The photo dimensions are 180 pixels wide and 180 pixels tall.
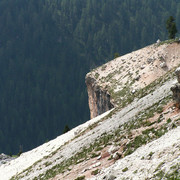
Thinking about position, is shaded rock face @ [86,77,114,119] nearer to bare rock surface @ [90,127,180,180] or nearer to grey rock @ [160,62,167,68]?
grey rock @ [160,62,167,68]

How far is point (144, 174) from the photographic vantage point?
15.3m

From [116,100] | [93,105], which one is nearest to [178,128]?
[116,100]

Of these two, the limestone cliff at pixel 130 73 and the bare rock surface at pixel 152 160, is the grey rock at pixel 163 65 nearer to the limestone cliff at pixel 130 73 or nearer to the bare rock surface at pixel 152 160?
the limestone cliff at pixel 130 73

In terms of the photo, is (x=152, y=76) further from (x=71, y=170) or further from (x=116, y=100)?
(x=71, y=170)

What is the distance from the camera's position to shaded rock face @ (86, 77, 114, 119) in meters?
77.9

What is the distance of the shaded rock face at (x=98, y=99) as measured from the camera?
77.9m

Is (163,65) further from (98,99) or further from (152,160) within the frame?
(152,160)

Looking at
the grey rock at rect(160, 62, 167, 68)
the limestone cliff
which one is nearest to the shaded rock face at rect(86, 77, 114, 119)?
the limestone cliff

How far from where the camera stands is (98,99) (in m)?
87.5

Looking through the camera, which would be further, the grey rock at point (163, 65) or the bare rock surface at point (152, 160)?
the grey rock at point (163, 65)

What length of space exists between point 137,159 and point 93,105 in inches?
3109

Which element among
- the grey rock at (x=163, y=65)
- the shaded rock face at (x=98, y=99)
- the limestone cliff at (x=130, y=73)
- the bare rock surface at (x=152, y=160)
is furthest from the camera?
the shaded rock face at (x=98, y=99)

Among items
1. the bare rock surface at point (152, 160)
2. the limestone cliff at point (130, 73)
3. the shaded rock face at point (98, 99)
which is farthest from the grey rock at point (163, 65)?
the bare rock surface at point (152, 160)

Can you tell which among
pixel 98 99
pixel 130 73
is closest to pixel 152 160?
pixel 130 73
